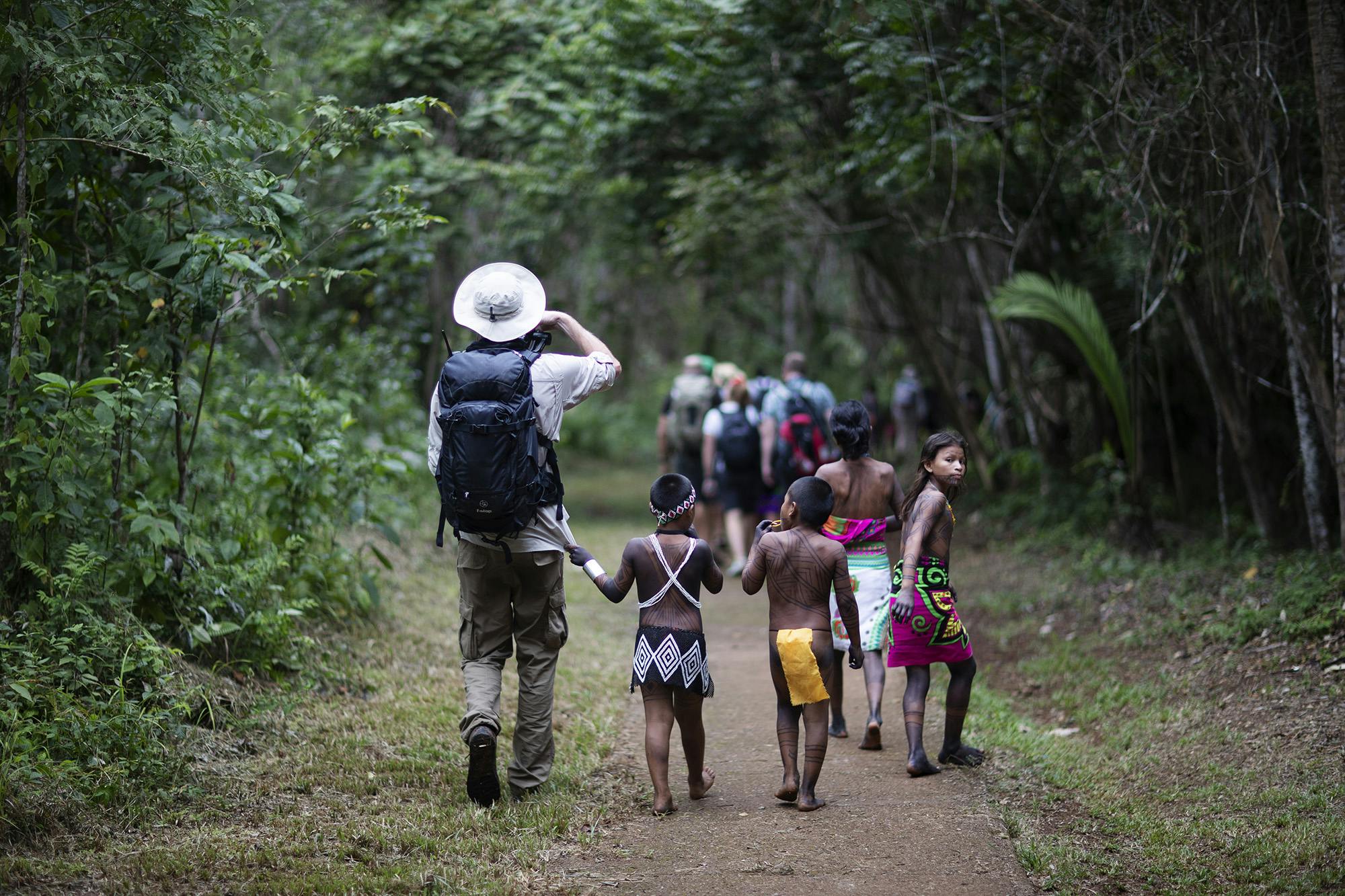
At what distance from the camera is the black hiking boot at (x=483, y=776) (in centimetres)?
477

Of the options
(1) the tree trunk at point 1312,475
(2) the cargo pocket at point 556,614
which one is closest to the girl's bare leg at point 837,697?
(2) the cargo pocket at point 556,614

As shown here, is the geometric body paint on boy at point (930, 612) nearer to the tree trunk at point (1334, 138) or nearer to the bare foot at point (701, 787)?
the bare foot at point (701, 787)

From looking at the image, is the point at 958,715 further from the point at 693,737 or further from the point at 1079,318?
the point at 1079,318

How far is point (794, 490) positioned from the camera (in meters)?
4.88

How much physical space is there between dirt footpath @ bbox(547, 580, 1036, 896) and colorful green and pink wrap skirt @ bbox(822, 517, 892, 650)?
0.60 meters

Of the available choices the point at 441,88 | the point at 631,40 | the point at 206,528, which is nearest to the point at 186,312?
the point at 206,528

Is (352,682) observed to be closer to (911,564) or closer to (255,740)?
(255,740)

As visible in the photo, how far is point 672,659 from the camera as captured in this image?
471cm

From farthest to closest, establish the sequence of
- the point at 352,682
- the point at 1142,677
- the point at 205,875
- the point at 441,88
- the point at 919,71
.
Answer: the point at 441,88 → the point at 919,71 → the point at 1142,677 → the point at 352,682 → the point at 205,875

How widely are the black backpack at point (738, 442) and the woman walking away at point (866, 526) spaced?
4.57 meters

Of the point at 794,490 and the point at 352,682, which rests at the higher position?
the point at 794,490

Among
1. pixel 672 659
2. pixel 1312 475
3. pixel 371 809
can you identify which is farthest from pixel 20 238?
pixel 1312 475

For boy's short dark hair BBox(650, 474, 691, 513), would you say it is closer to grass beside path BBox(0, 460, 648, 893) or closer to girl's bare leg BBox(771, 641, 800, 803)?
girl's bare leg BBox(771, 641, 800, 803)

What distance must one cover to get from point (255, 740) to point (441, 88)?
389 inches
